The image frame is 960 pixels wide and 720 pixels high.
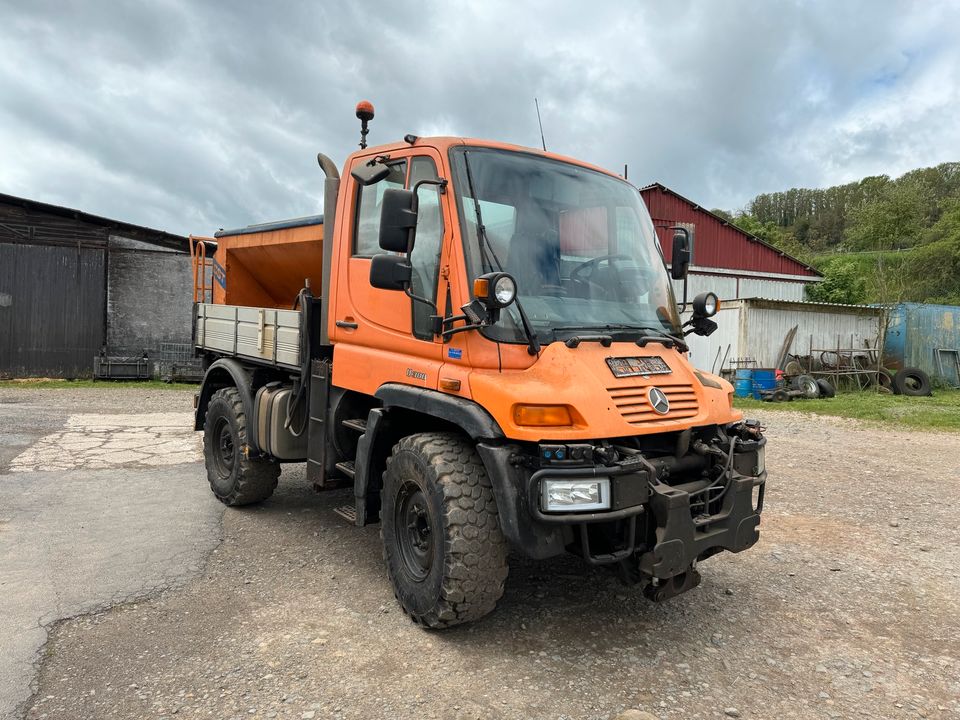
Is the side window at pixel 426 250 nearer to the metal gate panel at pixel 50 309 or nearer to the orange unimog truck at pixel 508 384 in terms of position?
the orange unimog truck at pixel 508 384

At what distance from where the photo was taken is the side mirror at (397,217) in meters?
3.44

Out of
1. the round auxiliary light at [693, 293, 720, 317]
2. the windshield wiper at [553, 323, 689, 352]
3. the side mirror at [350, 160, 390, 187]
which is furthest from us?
the round auxiliary light at [693, 293, 720, 317]

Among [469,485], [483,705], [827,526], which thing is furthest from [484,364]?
[827,526]

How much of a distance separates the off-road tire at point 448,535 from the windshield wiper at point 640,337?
0.80 metres

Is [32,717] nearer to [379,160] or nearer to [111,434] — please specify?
[379,160]

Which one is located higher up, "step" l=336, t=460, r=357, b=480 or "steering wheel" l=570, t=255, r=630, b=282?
"steering wheel" l=570, t=255, r=630, b=282

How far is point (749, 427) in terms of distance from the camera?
12.6 ft

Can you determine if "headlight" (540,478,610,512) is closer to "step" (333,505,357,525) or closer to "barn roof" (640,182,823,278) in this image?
"step" (333,505,357,525)

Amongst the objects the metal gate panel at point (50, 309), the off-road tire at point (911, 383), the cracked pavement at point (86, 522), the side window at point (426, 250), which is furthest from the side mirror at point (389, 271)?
the off-road tire at point (911, 383)

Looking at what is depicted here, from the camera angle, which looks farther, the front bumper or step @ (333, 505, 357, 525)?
step @ (333, 505, 357, 525)

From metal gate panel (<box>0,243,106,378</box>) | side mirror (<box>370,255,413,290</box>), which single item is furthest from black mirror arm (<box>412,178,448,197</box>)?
metal gate panel (<box>0,243,106,378</box>)

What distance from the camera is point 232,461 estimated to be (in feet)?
19.3

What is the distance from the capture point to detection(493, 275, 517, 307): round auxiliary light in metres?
3.15

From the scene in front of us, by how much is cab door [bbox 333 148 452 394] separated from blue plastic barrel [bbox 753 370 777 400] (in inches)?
541
